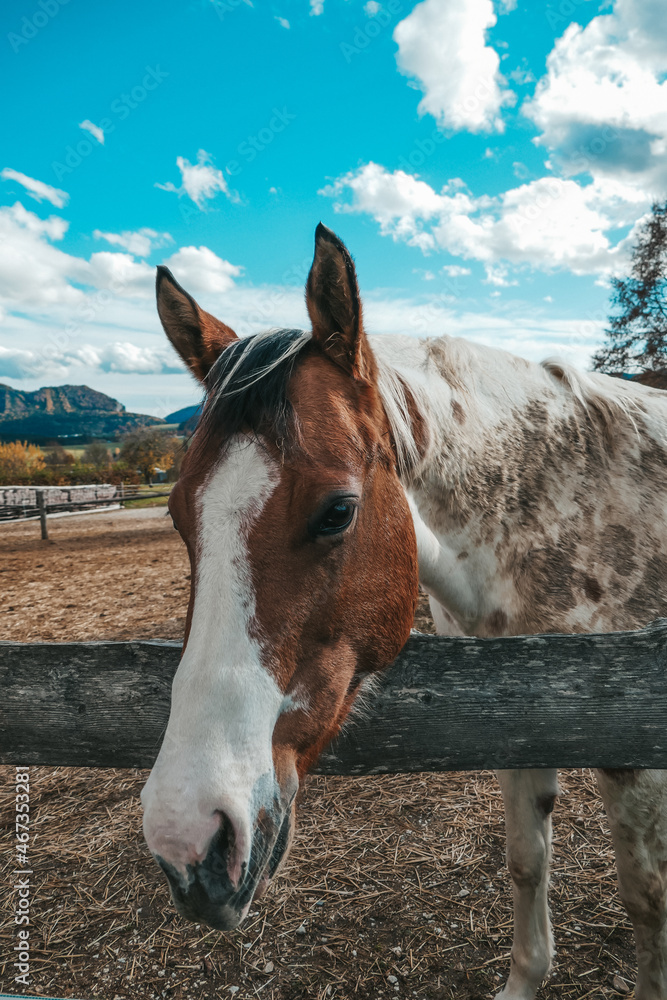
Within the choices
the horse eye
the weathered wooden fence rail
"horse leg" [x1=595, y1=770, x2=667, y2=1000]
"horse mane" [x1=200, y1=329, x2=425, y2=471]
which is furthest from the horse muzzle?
"horse leg" [x1=595, y1=770, x2=667, y2=1000]

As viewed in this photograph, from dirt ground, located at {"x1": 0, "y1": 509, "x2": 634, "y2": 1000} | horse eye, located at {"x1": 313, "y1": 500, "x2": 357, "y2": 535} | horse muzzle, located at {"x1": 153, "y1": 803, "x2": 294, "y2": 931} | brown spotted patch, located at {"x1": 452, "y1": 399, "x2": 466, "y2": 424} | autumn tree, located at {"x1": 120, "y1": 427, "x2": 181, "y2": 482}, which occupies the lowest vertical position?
autumn tree, located at {"x1": 120, "y1": 427, "x2": 181, "y2": 482}

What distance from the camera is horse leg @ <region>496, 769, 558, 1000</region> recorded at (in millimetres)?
2137

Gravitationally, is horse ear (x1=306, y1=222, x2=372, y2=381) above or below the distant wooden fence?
above

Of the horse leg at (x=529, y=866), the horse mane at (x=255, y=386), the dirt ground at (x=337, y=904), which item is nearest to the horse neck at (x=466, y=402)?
the horse mane at (x=255, y=386)

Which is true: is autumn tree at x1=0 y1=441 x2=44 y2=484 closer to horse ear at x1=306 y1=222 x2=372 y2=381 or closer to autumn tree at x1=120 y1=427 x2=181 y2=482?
autumn tree at x1=120 y1=427 x2=181 y2=482

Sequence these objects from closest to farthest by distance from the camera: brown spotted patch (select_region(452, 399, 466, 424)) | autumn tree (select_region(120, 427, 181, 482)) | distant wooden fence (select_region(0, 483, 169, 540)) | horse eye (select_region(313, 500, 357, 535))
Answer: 1. horse eye (select_region(313, 500, 357, 535))
2. brown spotted patch (select_region(452, 399, 466, 424))
3. distant wooden fence (select_region(0, 483, 169, 540))
4. autumn tree (select_region(120, 427, 181, 482))

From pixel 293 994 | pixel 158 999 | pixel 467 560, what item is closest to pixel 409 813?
pixel 293 994

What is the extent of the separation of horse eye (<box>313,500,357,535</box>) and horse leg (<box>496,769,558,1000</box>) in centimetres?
154

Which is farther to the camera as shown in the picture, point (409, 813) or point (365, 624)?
point (409, 813)

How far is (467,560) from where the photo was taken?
193cm

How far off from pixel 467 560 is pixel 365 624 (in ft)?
2.30

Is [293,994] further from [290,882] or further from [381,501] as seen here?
[381,501]

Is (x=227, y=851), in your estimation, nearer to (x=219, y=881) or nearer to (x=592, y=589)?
(x=219, y=881)

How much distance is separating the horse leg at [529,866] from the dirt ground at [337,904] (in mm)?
177
